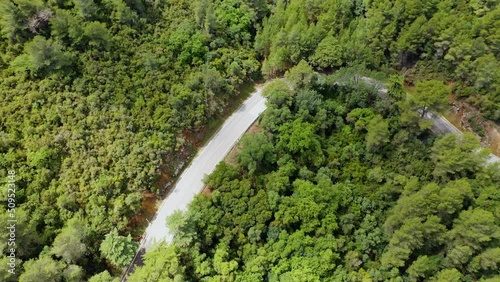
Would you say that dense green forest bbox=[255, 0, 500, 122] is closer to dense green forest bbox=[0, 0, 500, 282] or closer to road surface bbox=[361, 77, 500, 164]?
dense green forest bbox=[0, 0, 500, 282]

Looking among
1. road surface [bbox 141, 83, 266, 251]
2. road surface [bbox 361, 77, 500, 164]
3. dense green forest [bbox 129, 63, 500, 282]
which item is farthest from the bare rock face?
road surface [bbox 361, 77, 500, 164]

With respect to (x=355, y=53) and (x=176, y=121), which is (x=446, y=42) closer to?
(x=355, y=53)

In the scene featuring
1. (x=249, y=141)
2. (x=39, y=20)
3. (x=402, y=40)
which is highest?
(x=39, y=20)

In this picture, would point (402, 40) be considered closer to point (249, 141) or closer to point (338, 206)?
point (338, 206)

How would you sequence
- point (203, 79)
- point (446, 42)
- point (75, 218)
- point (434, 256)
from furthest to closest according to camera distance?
point (446, 42) → point (203, 79) → point (434, 256) → point (75, 218)

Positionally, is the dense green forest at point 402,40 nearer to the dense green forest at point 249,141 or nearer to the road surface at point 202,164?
the dense green forest at point 249,141

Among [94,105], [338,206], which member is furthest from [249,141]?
[94,105]

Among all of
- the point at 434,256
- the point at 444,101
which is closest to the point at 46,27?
the point at 444,101
